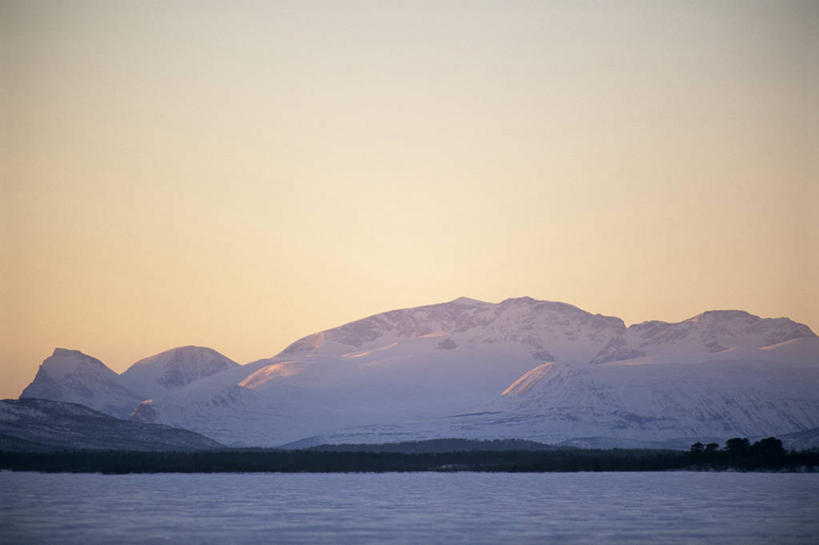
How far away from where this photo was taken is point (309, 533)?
93.2m

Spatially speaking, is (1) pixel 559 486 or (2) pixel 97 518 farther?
(1) pixel 559 486

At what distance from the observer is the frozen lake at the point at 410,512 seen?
3553 inches

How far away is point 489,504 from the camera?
12412 centimetres

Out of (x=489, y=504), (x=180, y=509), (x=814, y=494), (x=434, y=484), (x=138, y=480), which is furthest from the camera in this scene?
(x=138, y=480)

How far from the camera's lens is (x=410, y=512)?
112625 millimetres

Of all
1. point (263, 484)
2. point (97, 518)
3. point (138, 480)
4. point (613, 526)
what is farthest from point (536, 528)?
point (138, 480)

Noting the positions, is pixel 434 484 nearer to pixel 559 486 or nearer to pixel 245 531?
pixel 559 486

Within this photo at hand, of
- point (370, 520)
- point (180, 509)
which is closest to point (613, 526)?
point (370, 520)

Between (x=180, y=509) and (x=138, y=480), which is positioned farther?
(x=138, y=480)

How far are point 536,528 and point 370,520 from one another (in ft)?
52.0

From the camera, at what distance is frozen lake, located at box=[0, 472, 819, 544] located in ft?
296

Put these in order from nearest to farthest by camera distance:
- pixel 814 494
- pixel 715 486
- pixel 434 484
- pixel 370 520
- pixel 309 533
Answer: pixel 309 533 → pixel 370 520 → pixel 814 494 → pixel 715 486 → pixel 434 484

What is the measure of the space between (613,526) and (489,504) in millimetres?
28242

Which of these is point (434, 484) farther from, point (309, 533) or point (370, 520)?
point (309, 533)
